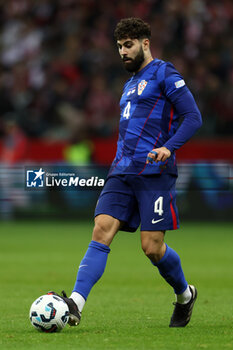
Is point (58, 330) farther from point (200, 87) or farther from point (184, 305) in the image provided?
point (200, 87)

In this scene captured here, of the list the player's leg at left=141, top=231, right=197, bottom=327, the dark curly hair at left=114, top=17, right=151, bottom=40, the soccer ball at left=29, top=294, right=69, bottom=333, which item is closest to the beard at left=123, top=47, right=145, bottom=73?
the dark curly hair at left=114, top=17, right=151, bottom=40

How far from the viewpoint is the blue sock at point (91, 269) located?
5504 mm

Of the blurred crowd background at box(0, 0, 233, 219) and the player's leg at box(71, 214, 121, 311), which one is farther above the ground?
the player's leg at box(71, 214, 121, 311)

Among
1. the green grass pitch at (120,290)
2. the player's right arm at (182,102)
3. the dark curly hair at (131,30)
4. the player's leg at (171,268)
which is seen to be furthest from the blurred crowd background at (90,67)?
the player's right arm at (182,102)

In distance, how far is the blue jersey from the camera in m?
5.68

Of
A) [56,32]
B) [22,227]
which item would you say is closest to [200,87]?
[56,32]

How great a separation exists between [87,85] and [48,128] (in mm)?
1332

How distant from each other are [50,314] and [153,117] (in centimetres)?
154

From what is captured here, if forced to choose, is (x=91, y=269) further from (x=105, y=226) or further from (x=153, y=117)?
(x=153, y=117)

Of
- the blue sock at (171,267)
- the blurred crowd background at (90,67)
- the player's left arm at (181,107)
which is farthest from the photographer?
the blurred crowd background at (90,67)

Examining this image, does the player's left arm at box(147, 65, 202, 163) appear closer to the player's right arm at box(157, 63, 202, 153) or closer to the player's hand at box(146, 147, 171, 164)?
the player's right arm at box(157, 63, 202, 153)

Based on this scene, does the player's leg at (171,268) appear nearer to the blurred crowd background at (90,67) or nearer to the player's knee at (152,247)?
the player's knee at (152,247)

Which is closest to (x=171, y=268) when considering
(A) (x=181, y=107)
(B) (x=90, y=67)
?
(A) (x=181, y=107)

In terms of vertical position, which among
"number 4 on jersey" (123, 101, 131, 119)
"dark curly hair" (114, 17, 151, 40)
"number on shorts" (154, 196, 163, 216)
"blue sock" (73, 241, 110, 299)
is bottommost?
"blue sock" (73, 241, 110, 299)
